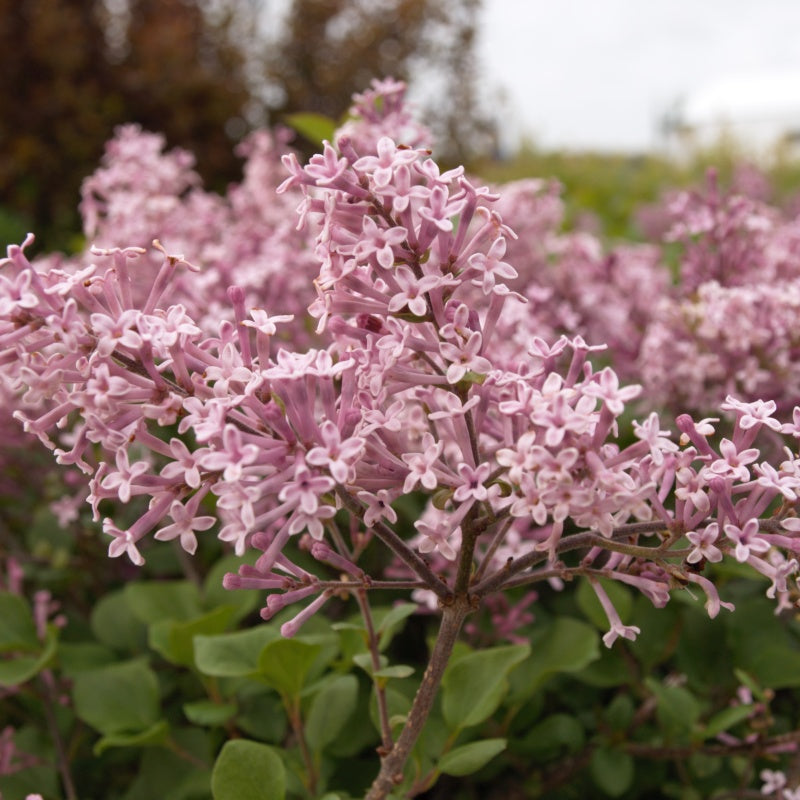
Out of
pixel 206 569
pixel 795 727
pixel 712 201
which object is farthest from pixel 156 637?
pixel 712 201

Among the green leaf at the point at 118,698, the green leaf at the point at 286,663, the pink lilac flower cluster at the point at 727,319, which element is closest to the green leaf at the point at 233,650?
the green leaf at the point at 286,663

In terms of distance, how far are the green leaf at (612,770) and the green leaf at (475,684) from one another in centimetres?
33

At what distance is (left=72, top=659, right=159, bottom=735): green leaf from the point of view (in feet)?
4.72

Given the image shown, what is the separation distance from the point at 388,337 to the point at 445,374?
0.26ft

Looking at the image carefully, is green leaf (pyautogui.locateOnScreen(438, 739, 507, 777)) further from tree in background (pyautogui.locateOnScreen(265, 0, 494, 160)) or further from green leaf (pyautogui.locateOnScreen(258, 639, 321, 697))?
tree in background (pyautogui.locateOnScreen(265, 0, 494, 160))

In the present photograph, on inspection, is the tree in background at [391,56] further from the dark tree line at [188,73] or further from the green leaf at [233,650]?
the green leaf at [233,650]

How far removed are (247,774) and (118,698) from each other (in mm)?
544

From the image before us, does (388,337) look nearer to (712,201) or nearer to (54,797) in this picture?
(54,797)

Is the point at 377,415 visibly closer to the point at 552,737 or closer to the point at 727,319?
the point at 552,737

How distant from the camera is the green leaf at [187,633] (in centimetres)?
138

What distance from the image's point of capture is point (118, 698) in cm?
147

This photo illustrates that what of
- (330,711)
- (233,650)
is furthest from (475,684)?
(233,650)

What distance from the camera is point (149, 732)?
1324 millimetres

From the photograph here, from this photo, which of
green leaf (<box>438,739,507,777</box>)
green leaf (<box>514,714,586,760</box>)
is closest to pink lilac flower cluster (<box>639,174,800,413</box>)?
green leaf (<box>514,714,586,760</box>)
